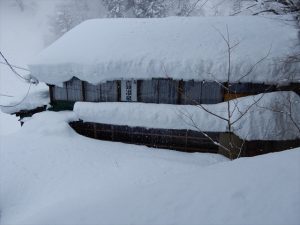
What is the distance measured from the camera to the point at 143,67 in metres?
12.9

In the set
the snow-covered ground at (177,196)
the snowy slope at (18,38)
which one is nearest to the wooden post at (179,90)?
the snow-covered ground at (177,196)

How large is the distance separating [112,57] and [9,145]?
6772 mm

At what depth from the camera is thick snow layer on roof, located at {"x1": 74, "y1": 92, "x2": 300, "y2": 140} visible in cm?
1112

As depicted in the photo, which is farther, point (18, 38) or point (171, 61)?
point (18, 38)

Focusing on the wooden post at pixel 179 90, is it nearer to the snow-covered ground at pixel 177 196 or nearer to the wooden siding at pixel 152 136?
the wooden siding at pixel 152 136

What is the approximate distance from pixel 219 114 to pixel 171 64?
3.25 m

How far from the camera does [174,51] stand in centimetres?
1321

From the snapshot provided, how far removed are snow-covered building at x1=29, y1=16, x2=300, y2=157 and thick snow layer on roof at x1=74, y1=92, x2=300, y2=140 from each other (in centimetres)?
26

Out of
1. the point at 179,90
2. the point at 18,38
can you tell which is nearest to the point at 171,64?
the point at 179,90

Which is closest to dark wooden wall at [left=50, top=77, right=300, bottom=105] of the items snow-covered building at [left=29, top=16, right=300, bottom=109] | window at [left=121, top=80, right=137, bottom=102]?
snow-covered building at [left=29, top=16, right=300, bottom=109]

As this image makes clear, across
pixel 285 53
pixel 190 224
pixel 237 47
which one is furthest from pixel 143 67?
pixel 190 224

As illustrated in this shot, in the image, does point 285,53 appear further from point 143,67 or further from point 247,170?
point 247,170

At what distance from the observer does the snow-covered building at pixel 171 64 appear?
1214cm

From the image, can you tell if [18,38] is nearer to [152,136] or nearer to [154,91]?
[154,91]
